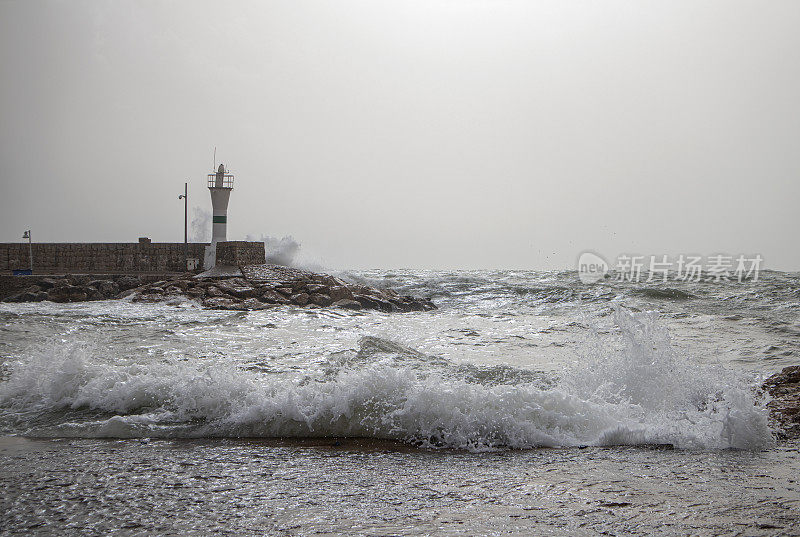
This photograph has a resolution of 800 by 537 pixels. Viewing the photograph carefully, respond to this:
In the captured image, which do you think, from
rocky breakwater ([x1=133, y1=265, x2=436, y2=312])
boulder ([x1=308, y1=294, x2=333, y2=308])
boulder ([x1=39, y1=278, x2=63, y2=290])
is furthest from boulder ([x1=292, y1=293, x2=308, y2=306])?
boulder ([x1=39, y1=278, x2=63, y2=290])

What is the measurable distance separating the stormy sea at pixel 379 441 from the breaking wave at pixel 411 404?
0.01 metres

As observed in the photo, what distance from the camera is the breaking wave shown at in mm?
3863

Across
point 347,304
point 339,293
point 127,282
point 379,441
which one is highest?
point 379,441

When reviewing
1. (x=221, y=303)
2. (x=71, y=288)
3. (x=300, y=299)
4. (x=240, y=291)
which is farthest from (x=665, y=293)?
(x=71, y=288)

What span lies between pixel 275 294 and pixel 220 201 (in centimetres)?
970

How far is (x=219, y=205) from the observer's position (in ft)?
75.1

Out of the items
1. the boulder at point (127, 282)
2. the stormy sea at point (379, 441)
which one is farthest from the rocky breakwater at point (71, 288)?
the stormy sea at point (379, 441)

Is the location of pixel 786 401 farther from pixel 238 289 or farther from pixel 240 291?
pixel 238 289

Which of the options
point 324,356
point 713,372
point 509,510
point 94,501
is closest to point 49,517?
point 94,501

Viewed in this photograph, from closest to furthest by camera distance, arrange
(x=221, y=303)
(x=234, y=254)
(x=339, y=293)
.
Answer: (x=221, y=303)
(x=339, y=293)
(x=234, y=254)

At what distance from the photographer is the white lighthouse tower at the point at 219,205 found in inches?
886

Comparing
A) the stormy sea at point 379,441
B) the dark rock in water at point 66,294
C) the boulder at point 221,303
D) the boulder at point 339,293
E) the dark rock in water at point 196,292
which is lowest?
the dark rock in water at point 66,294

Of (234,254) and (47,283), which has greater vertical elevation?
(234,254)

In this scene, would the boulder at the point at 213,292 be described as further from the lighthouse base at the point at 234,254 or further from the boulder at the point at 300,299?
the lighthouse base at the point at 234,254
